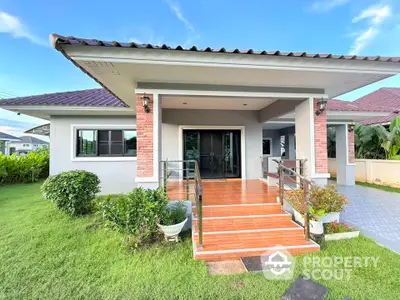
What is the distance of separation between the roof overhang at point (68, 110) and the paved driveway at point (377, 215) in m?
8.40

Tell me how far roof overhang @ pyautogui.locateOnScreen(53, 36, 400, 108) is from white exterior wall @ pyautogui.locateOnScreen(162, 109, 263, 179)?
3.42 m

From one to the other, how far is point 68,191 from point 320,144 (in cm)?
697

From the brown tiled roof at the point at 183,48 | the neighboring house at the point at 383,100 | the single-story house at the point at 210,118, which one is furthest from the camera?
the neighboring house at the point at 383,100

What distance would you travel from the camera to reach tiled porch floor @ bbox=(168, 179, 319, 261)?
3.46 metres

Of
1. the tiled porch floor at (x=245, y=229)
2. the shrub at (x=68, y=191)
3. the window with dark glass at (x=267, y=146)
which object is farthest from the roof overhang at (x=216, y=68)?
the window with dark glass at (x=267, y=146)

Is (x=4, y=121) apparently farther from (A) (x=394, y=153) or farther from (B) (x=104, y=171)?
(A) (x=394, y=153)

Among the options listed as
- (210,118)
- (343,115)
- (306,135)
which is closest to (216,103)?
(210,118)

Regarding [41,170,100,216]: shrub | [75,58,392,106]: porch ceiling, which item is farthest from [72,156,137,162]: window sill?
[75,58,392,106]: porch ceiling

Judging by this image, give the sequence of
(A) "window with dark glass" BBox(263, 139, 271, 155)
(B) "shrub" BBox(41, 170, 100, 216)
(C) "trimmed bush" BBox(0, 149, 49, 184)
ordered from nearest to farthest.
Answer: (B) "shrub" BBox(41, 170, 100, 216) → (C) "trimmed bush" BBox(0, 149, 49, 184) → (A) "window with dark glass" BBox(263, 139, 271, 155)

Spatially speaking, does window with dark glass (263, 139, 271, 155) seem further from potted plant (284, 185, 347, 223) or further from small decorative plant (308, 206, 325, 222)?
small decorative plant (308, 206, 325, 222)

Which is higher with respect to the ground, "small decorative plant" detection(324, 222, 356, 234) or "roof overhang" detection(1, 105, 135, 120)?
"roof overhang" detection(1, 105, 135, 120)

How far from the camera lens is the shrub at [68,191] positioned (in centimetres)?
512

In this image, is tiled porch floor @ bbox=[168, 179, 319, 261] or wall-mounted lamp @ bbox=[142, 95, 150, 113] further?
wall-mounted lamp @ bbox=[142, 95, 150, 113]

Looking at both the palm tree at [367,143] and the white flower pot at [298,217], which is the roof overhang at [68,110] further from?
the palm tree at [367,143]
